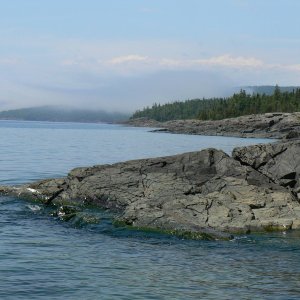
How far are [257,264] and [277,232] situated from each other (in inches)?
348

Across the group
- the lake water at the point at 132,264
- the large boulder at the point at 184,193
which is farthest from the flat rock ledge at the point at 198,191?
the lake water at the point at 132,264

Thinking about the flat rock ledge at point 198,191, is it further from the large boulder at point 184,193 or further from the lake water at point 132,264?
the lake water at point 132,264

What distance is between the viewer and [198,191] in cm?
3962

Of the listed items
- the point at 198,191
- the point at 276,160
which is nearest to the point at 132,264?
the point at 198,191

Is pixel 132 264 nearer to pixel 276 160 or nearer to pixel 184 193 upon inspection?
pixel 184 193

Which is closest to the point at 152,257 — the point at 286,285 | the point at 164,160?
the point at 286,285

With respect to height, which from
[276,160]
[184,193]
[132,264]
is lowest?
[132,264]

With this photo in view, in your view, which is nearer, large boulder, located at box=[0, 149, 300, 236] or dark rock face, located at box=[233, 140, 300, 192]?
large boulder, located at box=[0, 149, 300, 236]

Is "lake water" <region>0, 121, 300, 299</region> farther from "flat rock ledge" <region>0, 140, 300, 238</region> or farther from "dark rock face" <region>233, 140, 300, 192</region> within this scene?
"dark rock face" <region>233, 140, 300, 192</region>

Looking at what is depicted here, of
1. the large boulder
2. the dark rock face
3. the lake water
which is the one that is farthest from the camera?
the dark rock face

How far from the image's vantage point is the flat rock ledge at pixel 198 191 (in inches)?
1332

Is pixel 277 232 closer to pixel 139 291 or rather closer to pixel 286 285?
pixel 286 285

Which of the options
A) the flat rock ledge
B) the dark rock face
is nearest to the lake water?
the flat rock ledge

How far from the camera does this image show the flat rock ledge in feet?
111
